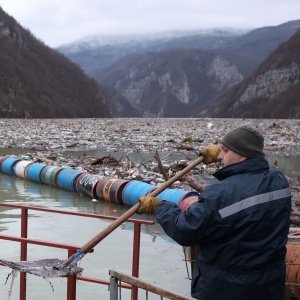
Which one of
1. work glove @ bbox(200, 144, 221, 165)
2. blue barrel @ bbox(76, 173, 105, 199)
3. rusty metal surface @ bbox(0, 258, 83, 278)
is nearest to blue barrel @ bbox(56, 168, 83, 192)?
blue barrel @ bbox(76, 173, 105, 199)

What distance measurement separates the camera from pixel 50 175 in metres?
12.5

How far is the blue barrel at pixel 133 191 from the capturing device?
9805 millimetres

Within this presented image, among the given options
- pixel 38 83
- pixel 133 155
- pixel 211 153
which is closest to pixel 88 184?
pixel 211 153

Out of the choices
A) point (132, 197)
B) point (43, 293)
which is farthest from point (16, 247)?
point (132, 197)

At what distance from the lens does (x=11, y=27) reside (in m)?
116

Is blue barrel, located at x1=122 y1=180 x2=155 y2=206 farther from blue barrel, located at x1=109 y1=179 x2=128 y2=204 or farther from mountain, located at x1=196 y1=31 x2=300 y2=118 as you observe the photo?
mountain, located at x1=196 y1=31 x2=300 y2=118

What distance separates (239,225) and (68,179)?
940 centimetres

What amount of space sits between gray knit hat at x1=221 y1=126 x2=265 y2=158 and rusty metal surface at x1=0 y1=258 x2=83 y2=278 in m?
1.22

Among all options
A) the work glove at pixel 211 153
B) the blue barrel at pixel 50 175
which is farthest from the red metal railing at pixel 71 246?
the blue barrel at pixel 50 175

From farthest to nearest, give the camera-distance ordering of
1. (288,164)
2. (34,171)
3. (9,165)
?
(288,164) → (9,165) → (34,171)

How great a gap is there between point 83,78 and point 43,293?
124 meters

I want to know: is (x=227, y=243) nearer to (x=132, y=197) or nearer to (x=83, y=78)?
(x=132, y=197)

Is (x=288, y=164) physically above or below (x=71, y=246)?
below

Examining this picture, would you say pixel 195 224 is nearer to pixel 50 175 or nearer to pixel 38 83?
pixel 50 175
